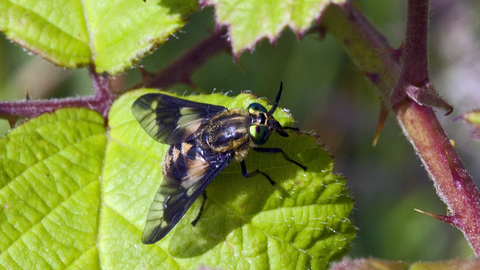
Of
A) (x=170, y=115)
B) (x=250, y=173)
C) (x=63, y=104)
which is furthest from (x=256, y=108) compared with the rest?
(x=63, y=104)

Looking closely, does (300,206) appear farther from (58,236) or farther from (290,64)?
(290,64)

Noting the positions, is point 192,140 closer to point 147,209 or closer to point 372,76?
point 147,209

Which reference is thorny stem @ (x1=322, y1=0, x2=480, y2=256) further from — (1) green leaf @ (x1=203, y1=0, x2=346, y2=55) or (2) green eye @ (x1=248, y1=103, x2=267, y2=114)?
(2) green eye @ (x1=248, y1=103, x2=267, y2=114)

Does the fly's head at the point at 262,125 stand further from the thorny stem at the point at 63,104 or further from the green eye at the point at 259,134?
the thorny stem at the point at 63,104

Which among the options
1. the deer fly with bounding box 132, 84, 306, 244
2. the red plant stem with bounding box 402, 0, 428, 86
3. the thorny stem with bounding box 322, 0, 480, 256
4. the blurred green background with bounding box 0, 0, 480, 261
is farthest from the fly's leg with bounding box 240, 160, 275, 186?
the blurred green background with bounding box 0, 0, 480, 261

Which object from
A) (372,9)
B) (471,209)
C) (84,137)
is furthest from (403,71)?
(372,9)
